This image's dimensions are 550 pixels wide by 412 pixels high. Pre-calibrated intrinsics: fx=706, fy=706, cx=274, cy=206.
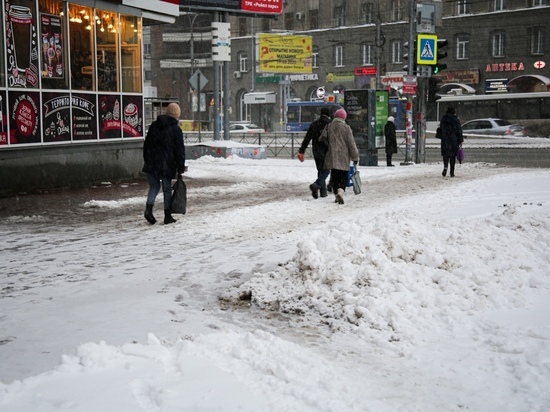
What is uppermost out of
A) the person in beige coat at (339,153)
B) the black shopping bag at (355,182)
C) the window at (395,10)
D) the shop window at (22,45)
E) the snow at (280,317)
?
the window at (395,10)

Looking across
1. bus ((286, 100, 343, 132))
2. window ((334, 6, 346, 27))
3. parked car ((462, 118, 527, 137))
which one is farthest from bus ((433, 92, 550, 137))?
window ((334, 6, 346, 27))

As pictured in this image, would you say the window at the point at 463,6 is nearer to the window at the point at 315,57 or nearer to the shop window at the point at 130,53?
the window at the point at 315,57

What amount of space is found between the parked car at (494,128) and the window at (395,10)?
59.5 ft

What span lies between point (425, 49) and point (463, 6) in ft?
107

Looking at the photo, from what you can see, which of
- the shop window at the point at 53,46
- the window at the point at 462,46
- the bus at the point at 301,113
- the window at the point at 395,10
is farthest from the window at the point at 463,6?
the shop window at the point at 53,46

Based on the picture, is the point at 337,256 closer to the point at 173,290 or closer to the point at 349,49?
the point at 173,290

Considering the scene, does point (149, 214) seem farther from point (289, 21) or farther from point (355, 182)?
point (289, 21)

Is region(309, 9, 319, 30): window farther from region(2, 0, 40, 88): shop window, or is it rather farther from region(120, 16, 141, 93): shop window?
→ region(2, 0, 40, 88): shop window

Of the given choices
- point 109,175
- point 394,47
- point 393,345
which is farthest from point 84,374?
point 394,47

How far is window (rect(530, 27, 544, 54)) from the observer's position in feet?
161

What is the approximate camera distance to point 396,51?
57.5 m

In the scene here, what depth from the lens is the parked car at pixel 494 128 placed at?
41.2m

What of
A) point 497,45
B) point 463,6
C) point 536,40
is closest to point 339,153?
point 536,40

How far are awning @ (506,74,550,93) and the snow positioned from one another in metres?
39.6
